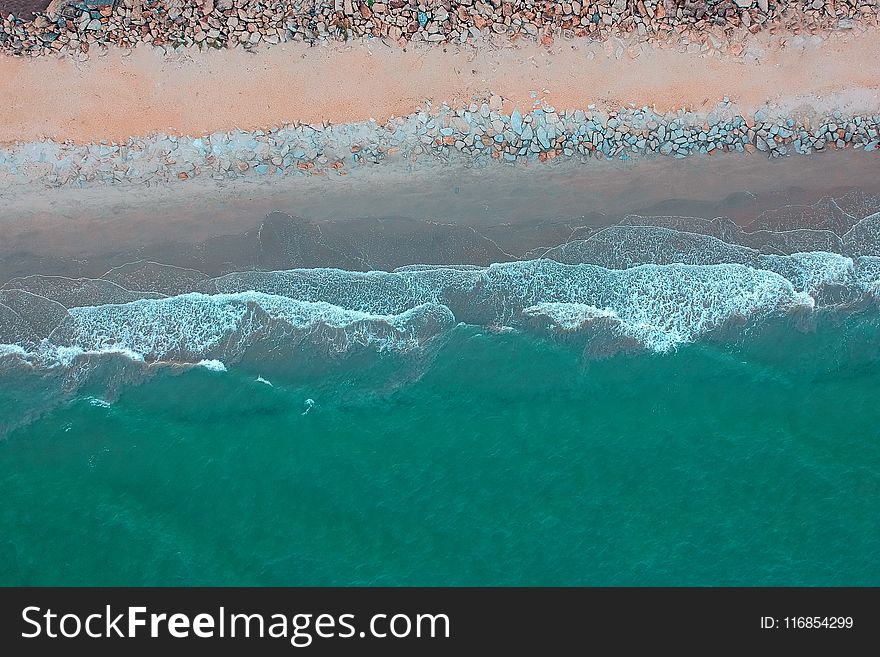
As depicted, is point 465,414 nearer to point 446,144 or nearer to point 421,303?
point 421,303

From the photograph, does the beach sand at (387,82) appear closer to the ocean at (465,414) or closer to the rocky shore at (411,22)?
the rocky shore at (411,22)

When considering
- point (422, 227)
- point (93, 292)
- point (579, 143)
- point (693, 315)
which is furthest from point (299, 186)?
point (693, 315)

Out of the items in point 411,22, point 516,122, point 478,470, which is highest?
point 411,22

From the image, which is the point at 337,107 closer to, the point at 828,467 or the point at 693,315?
the point at 693,315

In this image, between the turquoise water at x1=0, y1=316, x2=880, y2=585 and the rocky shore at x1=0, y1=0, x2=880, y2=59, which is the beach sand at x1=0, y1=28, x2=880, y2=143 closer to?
the rocky shore at x1=0, y1=0, x2=880, y2=59

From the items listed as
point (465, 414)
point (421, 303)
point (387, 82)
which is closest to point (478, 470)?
point (465, 414)

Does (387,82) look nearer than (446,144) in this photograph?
Yes

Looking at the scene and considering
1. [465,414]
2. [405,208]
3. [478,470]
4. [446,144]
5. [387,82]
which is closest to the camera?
[478,470]

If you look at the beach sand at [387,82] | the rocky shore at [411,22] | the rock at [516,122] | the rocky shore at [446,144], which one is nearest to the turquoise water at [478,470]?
the rocky shore at [446,144]
